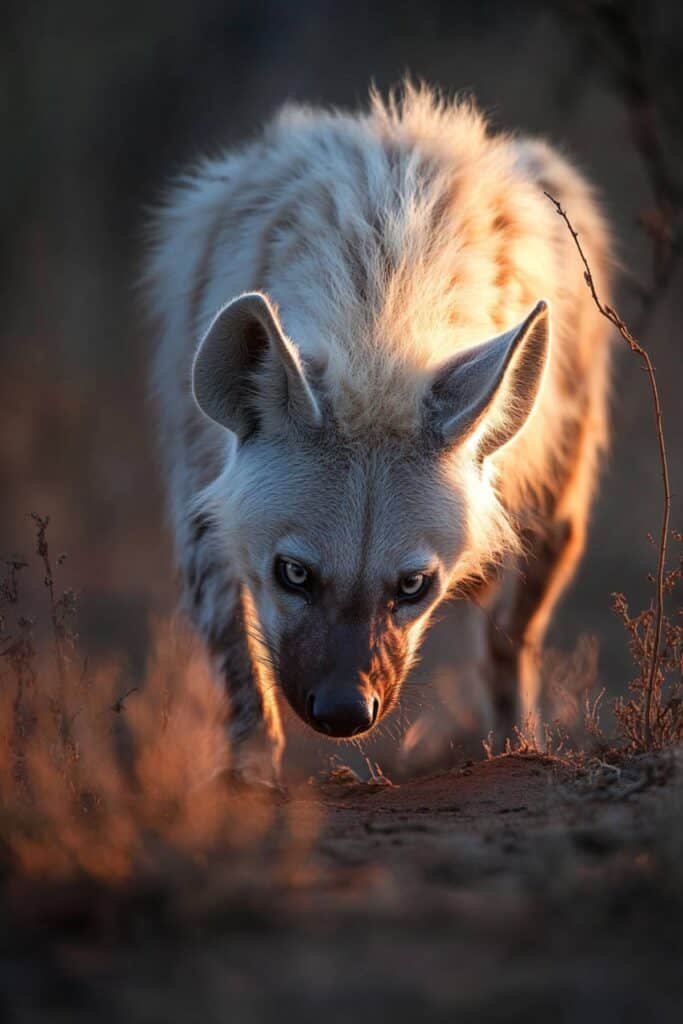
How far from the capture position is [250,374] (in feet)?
11.0

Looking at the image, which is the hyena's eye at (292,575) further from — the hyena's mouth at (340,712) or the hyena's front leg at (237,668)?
the hyena's front leg at (237,668)

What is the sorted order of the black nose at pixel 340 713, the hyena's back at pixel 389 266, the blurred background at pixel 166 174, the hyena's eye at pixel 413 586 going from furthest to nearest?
1. the blurred background at pixel 166 174
2. the hyena's back at pixel 389 266
3. the hyena's eye at pixel 413 586
4. the black nose at pixel 340 713

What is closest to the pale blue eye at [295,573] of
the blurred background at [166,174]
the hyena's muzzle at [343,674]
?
the hyena's muzzle at [343,674]

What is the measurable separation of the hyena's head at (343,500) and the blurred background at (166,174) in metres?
2.59

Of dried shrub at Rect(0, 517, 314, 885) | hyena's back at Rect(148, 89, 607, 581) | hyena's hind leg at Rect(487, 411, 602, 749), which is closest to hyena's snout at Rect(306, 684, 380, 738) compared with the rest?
dried shrub at Rect(0, 517, 314, 885)

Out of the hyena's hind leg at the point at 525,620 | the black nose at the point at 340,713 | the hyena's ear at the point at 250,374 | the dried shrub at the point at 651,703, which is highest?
the hyena's ear at the point at 250,374

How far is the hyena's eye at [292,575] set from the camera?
3305 mm

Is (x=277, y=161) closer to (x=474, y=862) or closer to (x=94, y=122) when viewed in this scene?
(x=474, y=862)

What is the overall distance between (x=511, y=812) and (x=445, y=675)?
232 cm

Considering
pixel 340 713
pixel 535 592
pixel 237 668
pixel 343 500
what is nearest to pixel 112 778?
pixel 340 713

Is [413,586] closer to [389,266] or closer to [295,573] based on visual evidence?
[295,573]

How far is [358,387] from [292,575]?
1.53ft

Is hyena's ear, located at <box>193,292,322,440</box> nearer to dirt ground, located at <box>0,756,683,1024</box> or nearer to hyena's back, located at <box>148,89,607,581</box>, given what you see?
hyena's back, located at <box>148,89,607,581</box>

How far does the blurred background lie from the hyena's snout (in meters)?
3.11
